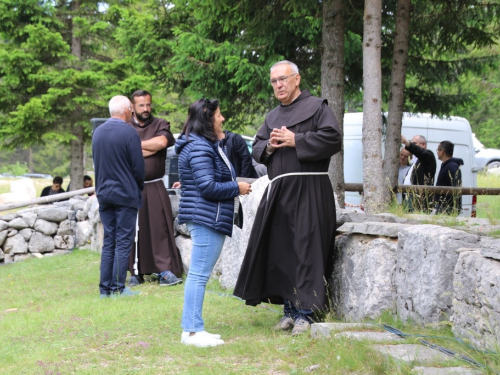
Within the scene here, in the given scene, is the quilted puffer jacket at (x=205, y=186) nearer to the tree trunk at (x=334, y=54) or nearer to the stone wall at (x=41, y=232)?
the tree trunk at (x=334, y=54)

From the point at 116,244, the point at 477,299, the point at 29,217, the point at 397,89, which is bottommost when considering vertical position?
the point at 29,217

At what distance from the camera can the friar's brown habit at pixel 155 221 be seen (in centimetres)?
807

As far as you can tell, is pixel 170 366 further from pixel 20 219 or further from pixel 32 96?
pixel 32 96

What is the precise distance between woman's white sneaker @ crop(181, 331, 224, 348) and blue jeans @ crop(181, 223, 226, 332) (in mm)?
45

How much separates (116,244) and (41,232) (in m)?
5.83

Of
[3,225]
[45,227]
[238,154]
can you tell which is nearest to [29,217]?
[45,227]

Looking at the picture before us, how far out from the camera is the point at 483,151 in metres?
26.5

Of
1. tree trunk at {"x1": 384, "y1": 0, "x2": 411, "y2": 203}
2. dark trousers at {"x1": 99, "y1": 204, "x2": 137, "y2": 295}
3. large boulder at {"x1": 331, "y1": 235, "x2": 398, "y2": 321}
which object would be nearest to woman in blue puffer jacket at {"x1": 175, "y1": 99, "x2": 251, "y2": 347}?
large boulder at {"x1": 331, "y1": 235, "x2": 398, "y2": 321}

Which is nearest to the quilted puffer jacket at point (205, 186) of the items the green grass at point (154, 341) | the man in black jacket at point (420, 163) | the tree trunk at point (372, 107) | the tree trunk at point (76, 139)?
the green grass at point (154, 341)

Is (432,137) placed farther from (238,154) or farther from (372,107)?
(238,154)

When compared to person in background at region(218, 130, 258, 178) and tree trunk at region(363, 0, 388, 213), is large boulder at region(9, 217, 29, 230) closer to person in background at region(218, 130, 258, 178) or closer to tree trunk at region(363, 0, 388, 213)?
person in background at region(218, 130, 258, 178)

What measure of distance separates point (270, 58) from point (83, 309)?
6.60m

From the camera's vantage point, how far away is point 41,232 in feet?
41.5

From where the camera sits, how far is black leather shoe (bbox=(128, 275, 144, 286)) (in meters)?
8.12
